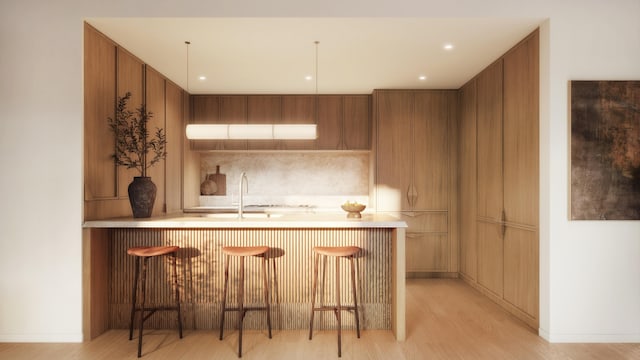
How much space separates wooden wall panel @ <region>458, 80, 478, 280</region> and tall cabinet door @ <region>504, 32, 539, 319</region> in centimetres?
90

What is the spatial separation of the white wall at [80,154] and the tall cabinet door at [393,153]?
235 cm

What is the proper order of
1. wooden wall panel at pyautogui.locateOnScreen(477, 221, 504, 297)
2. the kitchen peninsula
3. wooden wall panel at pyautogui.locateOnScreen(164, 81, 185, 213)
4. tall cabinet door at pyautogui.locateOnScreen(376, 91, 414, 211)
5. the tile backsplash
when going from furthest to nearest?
the tile backsplash, tall cabinet door at pyautogui.locateOnScreen(376, 91, 414, 211), wooden wall panel at pyautogui.locateOnScreen(164, 81, 185, 213), wooden wall panel at pyautogui.locateOnScreen(477, 221, 504, 297), the kitchen peninsula

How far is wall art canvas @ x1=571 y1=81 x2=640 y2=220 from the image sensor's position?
328cm

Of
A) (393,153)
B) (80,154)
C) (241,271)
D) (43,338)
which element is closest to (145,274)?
(241,271)

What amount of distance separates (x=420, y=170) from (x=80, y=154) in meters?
4.08

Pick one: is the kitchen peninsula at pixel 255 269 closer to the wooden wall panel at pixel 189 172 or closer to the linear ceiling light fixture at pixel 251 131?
the linear ceiling light fixture at pixel 251 131

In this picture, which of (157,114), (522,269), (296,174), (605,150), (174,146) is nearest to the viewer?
(605,150)

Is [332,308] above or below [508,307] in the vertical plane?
above

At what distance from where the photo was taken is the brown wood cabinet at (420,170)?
5.62m

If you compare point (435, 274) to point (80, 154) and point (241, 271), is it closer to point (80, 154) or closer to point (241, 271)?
point (241, 271)

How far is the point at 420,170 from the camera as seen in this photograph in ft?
18.4

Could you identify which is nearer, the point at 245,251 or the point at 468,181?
the point at 245,251

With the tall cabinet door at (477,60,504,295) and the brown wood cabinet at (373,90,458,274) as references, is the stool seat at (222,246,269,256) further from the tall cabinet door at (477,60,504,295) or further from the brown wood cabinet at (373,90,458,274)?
the brown wood cabinet at (373,90,458,274)

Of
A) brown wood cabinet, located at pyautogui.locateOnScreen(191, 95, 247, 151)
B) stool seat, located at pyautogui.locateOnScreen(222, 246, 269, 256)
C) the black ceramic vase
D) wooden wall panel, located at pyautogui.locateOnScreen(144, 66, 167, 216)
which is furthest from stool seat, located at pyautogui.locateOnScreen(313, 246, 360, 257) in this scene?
brown wood cabinet, located at pyautogui.locateOnScreen(191, 95, 247, 151)
